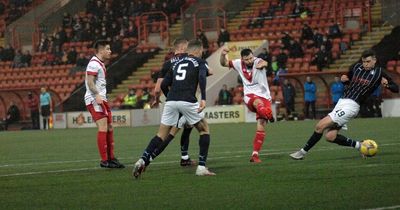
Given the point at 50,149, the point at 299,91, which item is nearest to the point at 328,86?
the point at 299,91

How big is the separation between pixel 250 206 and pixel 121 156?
32.4 ft

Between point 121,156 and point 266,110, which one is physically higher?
point 266,110

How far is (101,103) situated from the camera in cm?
1589

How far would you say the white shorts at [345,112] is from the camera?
15820 mm

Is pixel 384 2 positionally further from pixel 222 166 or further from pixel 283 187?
pixel 283 187

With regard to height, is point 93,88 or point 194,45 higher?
point 194,45

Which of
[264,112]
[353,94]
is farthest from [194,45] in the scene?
[353,94]

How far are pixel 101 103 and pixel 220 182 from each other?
13.2ft

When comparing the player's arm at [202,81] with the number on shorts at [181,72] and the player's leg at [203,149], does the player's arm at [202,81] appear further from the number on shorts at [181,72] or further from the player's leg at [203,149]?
the player's leg at [203,149]

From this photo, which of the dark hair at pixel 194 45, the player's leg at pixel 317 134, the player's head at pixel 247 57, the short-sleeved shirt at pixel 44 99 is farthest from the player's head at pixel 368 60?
the short-sleeved shirt at pixel 44 99

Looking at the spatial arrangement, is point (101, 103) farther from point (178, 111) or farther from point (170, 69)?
point (178, 111)

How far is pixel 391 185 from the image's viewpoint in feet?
37.0

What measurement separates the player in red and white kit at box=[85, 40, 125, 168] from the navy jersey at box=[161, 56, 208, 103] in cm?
224

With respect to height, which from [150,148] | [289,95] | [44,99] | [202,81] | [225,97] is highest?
[202,81]
